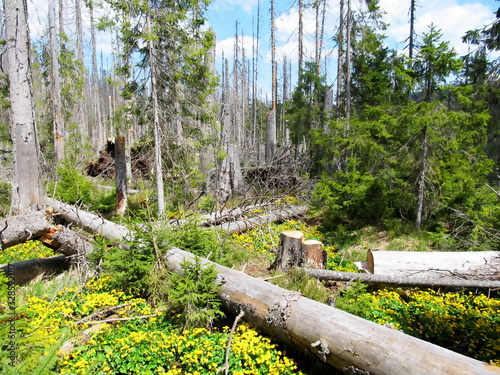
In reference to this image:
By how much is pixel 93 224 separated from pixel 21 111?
2.70m

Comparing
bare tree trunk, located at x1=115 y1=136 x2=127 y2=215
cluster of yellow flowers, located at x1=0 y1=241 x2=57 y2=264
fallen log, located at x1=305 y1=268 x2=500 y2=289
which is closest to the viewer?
fallen log, located at x1=305 y1=268 x2=500 y2=289

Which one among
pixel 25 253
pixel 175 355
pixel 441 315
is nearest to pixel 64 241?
pixel 25 253

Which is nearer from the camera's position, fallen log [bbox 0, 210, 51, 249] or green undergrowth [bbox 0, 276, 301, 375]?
green undergrowth [bbox 0, 276, 301, 375]

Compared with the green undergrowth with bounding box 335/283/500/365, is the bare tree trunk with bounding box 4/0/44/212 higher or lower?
higher

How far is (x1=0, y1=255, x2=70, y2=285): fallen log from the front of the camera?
5.80 metres

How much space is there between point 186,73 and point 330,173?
24.8 feet

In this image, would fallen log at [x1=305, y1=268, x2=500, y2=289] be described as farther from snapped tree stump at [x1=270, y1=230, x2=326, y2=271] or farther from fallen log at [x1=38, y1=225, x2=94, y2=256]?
fallen log at [x1=38, y1=225, x2=94, y2=256]

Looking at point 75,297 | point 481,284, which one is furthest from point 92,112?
point 481,284

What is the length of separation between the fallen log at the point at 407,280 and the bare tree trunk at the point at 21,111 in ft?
18.2

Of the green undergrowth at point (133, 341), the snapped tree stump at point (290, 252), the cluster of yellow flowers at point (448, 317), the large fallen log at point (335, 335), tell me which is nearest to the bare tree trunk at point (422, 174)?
the cluster of yellow flowers at point (448, 317)

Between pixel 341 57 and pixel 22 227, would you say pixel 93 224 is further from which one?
pixel 341 57

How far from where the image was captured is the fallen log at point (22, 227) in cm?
487

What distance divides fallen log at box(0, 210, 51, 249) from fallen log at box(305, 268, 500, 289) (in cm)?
486

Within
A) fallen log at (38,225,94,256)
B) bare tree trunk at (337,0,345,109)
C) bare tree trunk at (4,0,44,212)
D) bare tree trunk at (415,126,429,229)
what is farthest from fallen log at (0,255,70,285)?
bare tree trunk at (337,0,345,109)
